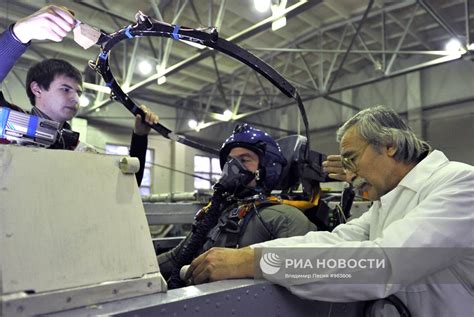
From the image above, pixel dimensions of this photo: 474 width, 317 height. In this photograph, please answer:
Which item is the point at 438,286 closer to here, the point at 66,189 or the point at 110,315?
the point at 110,315

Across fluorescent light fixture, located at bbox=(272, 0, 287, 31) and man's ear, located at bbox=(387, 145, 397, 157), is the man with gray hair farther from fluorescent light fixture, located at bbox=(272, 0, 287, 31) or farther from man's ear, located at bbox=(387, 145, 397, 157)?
fluorescent light fixture, located at bbox=(272, 0, 287, 31)

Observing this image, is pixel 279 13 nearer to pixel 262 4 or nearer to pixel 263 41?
pixel 262 4

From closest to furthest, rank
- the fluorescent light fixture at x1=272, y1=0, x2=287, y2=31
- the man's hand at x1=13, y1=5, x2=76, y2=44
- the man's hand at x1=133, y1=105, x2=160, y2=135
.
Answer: the man's hand at x1=13, y1=5, x2=76, y2=44
the man's hand at x1=133, y1=105, x2=160, y2=135
the fluorescent light fixture at x1=272, y1=0, x2=287, y2=31

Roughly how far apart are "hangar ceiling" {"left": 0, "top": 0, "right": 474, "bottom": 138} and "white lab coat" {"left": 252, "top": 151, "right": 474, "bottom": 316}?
312 cm

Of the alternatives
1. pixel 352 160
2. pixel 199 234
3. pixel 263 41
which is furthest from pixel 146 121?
pixel 263 41

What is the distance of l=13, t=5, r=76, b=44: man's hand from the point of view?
1215 millimetres

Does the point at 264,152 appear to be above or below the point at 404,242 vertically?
above

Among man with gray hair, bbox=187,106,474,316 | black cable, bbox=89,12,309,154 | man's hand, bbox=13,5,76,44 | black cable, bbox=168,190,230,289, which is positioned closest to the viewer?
man with gray hair, bbox=187,106,474,316

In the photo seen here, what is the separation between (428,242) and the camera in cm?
101

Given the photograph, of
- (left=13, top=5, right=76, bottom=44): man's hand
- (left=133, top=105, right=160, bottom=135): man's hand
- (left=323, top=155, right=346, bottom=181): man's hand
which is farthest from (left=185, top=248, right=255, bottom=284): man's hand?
A: (left=133, top=105, right=160, bottom=135): man's hand

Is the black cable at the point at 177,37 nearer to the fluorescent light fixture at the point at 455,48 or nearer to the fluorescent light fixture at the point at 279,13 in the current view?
the fluorescent light fixture at the point at 279,13

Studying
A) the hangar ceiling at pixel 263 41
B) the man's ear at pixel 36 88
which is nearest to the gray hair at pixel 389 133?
the man's ear at pixel 36 88

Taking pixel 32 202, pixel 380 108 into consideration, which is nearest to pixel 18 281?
pixel 32 202

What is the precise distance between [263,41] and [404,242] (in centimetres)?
668
